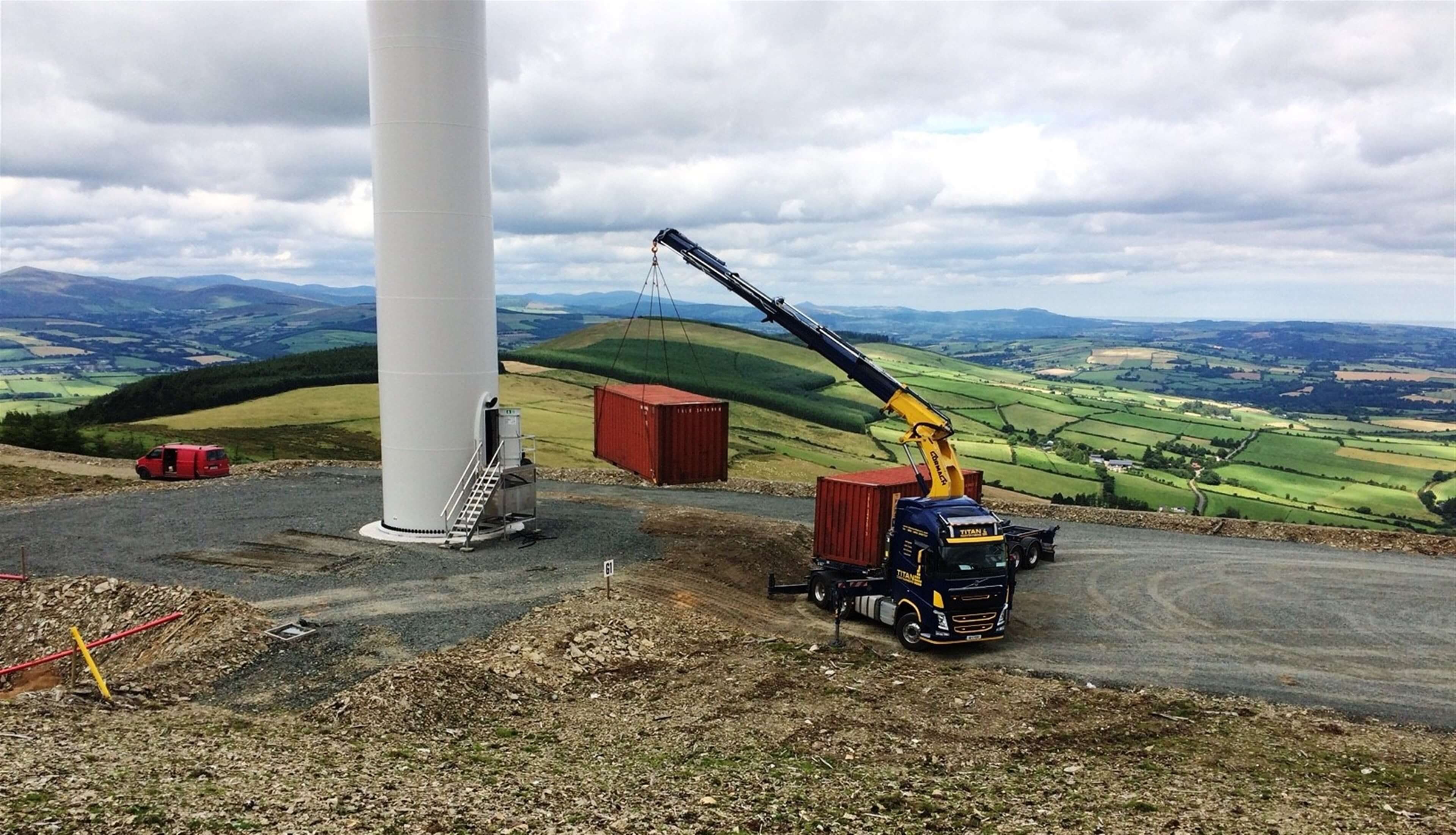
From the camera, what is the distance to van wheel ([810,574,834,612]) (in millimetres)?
23984

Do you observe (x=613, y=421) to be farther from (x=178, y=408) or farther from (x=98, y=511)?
(x=178, y=408)

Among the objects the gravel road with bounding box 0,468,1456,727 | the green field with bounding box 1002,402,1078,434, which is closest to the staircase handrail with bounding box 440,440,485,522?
the gravel road with bounding box 0,468,1456,727

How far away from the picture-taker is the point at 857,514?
81.6 ft

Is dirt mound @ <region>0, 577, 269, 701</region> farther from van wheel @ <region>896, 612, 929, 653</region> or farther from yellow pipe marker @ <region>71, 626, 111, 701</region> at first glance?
van wheel @ <region>896, 612, 929, 653</region>

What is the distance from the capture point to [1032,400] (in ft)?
470

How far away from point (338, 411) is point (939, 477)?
201ft

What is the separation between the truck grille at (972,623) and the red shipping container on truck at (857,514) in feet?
13.9

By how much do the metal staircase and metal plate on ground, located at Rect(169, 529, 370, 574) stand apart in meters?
2.59

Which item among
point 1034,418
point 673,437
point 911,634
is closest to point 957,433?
point 673,437

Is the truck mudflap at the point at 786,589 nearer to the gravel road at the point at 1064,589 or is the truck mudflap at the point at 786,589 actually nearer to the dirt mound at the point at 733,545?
the dirt mound at the point at 733,545

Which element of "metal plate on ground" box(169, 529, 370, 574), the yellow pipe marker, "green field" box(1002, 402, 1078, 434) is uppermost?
the yellow pipe marker

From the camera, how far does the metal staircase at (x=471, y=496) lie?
88.1 feet

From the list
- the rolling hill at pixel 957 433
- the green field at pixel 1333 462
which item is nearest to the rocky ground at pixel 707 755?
the rolling hill at pixel 957 433

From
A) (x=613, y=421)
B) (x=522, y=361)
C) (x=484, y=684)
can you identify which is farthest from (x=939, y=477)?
(x=522, y=361)
